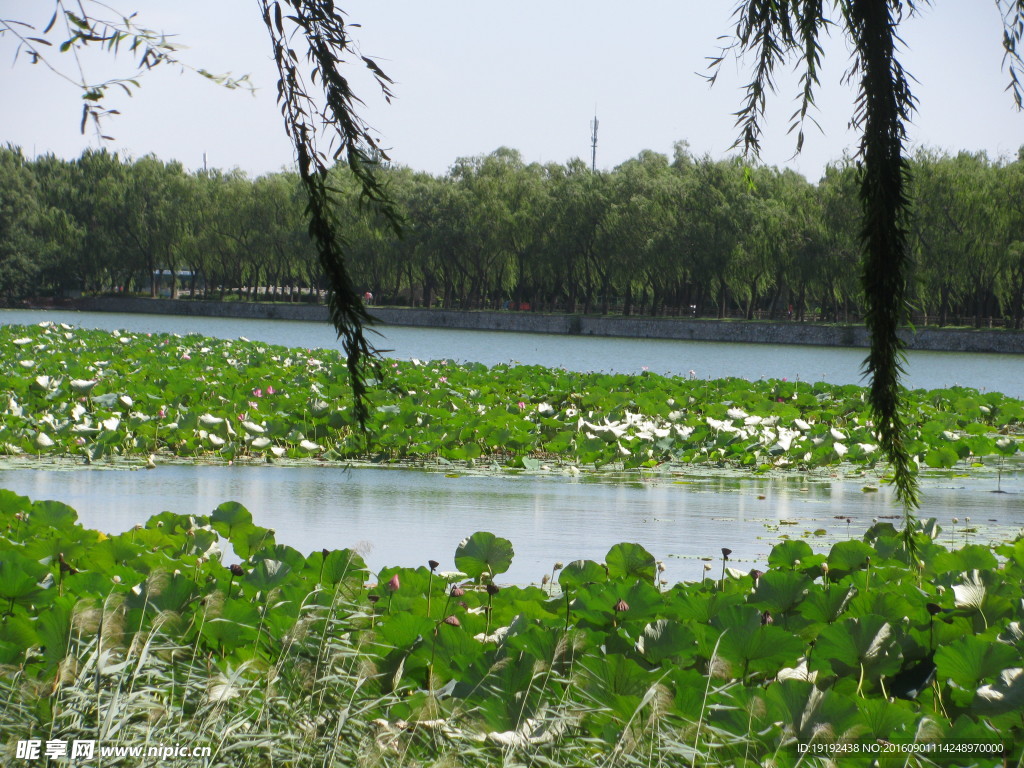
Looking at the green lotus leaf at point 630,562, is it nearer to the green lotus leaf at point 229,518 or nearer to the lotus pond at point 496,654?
the lotus pond at point 496,654

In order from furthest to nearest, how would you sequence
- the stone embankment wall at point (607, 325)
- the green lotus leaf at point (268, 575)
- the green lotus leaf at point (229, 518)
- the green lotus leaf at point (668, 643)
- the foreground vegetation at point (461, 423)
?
1. the stone embankment wall at point (607, 325)
2. the foreground vegetation at point (461, 423)
3. the green lotus leaf at point (229, 518)
4. the green lotus leaf at point (268, 575)
5. the green lotus leaf at point (668, 643)

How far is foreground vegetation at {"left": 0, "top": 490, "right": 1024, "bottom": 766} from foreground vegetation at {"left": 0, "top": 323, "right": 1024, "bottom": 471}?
3025mm

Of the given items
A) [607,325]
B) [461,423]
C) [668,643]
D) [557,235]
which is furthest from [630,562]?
[607,325]

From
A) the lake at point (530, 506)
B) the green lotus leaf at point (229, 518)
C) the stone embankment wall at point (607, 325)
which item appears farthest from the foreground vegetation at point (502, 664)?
the stone embankment wall at point (607, 325)

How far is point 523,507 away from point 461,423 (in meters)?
2.08

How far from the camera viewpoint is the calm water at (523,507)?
4.46 metres

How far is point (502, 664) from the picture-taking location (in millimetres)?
2107

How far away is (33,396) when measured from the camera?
27.6 feet

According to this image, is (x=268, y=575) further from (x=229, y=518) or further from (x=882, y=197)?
(x=882, y=197)

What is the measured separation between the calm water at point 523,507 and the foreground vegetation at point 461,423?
0.39 m

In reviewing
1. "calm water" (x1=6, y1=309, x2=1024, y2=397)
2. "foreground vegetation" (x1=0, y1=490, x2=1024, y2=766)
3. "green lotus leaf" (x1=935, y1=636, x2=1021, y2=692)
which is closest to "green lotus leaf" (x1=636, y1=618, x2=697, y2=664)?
"foreground vegetation" (x1=0, y1=490, x2=1024, y2=766)

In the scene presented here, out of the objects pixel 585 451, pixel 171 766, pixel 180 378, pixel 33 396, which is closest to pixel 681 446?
pixel 585 451

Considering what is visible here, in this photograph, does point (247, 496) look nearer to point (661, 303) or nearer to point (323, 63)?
point (323, 63)

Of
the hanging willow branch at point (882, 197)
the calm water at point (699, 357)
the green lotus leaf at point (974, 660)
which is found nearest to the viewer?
the hanging willow branch at point (882, 197)
